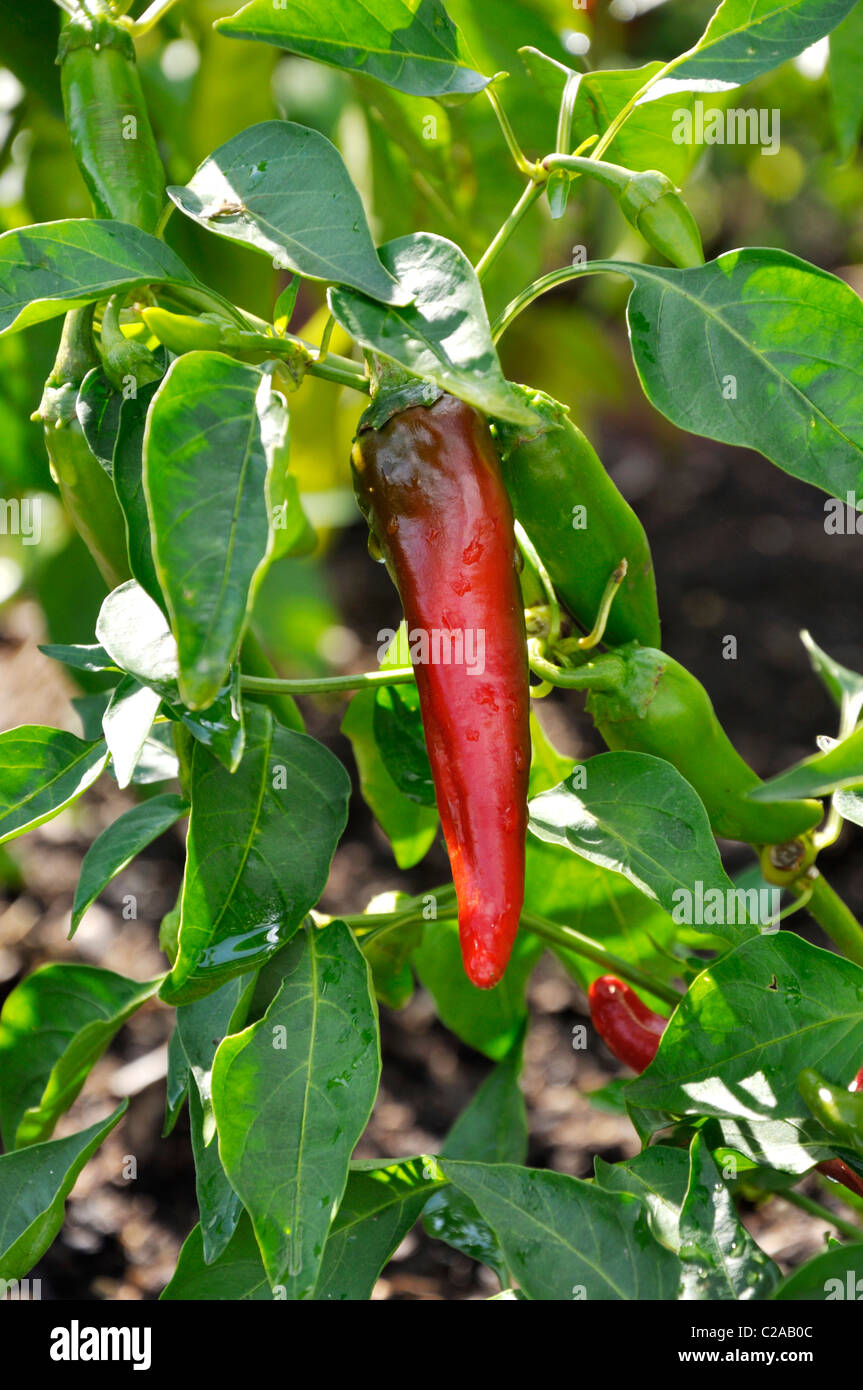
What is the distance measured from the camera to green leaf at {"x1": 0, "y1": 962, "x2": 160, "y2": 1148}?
0.95 m

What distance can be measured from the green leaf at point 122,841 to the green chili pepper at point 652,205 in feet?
1.47

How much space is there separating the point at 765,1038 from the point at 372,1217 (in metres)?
0.28

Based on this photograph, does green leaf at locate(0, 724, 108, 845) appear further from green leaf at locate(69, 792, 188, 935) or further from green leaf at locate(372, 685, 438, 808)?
green leaf at locate(372, 685, 438, 808)

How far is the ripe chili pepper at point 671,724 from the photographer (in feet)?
2.53

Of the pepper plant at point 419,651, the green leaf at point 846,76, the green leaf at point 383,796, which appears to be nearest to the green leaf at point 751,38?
the pepper plant at point 419,651

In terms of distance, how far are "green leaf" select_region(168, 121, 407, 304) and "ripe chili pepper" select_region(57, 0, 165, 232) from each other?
0.08 metres

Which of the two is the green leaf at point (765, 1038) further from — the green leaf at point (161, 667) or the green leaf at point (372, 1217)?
the green leaf at point (161, 667)

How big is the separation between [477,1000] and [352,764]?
3.34 feet

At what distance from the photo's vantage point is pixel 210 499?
0.53 metres

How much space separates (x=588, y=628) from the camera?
807mm

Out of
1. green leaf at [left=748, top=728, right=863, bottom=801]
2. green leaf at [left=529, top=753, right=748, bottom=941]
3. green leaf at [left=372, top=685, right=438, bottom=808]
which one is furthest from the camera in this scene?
green leaf at [left=372, top=685, right=438, bottom=808]

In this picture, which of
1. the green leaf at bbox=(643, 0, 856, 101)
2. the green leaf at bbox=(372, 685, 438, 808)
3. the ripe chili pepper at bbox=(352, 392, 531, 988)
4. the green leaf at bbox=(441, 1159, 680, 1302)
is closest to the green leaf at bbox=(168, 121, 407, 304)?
the ripe chili pepper at bbox=(352, 392, 531, 988)

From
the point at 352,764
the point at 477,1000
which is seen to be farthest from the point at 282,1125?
the point at 352,764

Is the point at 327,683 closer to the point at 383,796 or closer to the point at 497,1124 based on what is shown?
the point at 383,796
